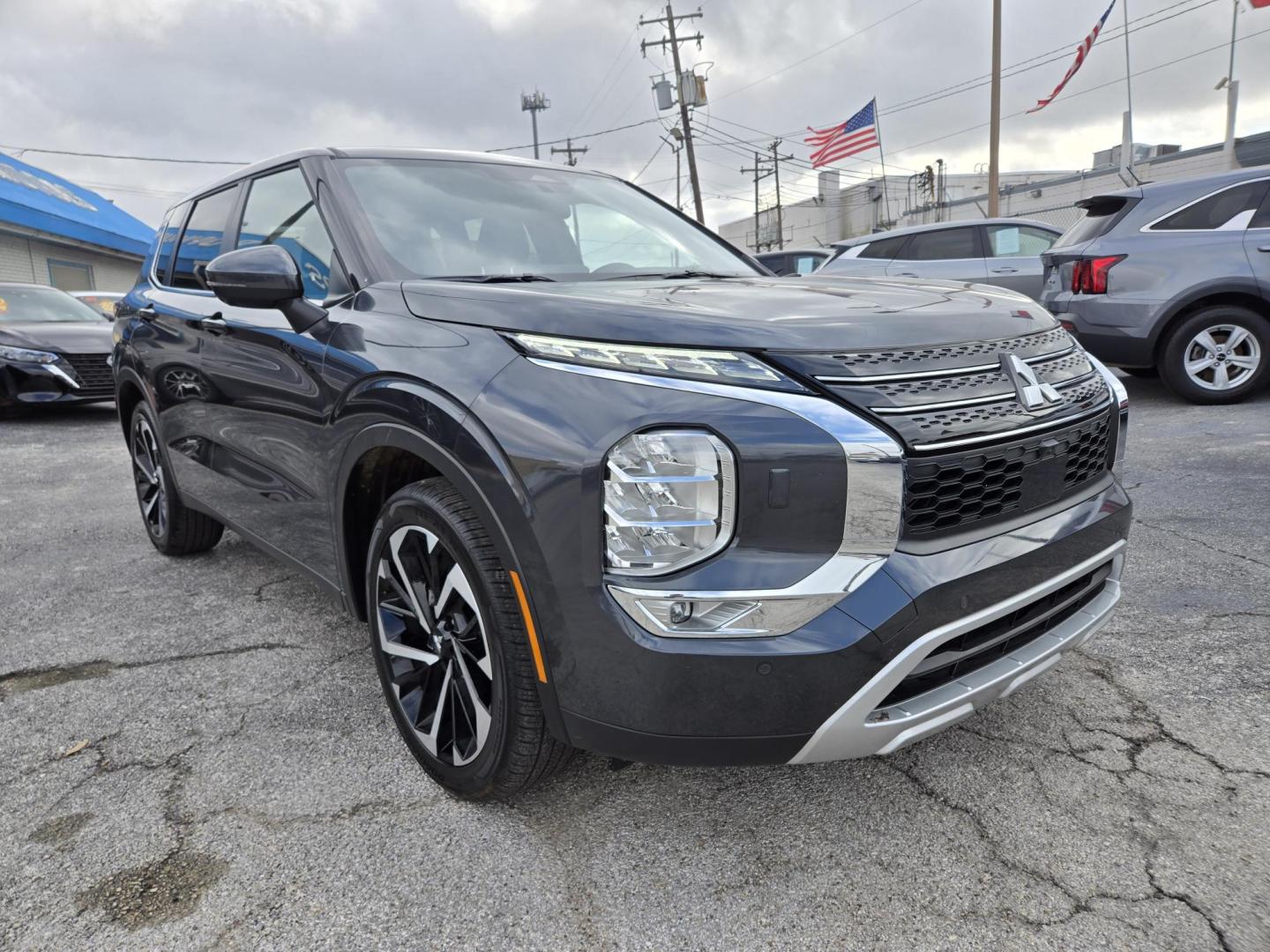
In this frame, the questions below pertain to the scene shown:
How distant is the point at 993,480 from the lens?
1836 millimetres

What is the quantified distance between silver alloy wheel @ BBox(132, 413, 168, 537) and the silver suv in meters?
6.33

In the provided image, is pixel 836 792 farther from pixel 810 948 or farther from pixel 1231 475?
pixel 1231 475

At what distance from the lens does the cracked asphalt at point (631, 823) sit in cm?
174

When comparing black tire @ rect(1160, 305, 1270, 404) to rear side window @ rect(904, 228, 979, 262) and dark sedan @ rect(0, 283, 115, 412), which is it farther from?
dark sedan @ rect(0, 283, 115, 412)

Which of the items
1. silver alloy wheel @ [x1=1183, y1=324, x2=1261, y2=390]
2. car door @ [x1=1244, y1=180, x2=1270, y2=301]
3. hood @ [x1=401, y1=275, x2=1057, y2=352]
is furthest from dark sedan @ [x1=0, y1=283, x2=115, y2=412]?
car door @ [x1=1244, y1=180, x2=1270, y2=301]

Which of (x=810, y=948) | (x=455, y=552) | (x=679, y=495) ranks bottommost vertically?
(x=810, y=948)

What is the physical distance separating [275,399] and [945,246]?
836 cm

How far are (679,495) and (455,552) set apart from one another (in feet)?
2.00

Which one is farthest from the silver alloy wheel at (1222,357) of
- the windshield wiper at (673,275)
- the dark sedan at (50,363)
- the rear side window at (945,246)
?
the dark sedan at (50,363)

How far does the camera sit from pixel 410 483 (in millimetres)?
2170

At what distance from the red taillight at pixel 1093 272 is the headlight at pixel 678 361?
617 centimetres

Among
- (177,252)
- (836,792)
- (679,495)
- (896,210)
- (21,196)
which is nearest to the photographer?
(679,495)

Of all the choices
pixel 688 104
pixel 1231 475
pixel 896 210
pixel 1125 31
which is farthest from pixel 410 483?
pixel 896 210

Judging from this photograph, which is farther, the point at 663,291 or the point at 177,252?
the point at 177,252
